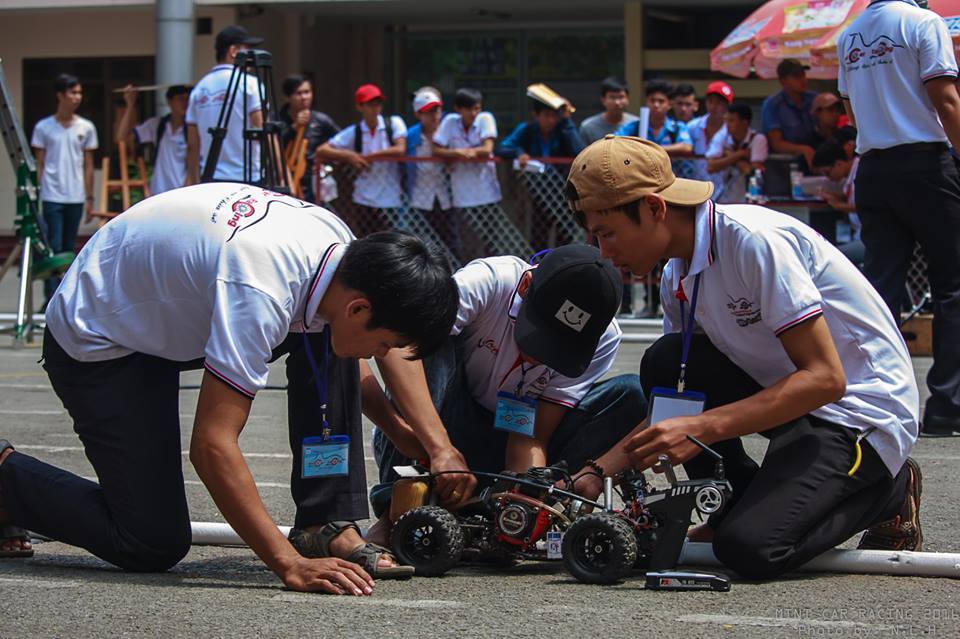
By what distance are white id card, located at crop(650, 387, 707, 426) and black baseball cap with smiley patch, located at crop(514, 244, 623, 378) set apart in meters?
0.26

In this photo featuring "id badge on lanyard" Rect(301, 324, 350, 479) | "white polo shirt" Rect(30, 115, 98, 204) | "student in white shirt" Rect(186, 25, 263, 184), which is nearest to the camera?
"id badge on lanyard" Rect(301, 324, 350, 479)

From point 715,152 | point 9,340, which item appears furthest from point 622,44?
point 9,340

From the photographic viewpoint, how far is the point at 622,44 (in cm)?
2211

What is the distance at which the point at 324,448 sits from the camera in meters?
4.13

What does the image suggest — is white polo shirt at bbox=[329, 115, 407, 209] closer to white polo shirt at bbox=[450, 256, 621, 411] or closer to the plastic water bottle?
the plastic water bottle

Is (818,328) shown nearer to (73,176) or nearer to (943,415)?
(943,415)

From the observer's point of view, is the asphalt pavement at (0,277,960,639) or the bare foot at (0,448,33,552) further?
the bare foot at (0,448,33,552)

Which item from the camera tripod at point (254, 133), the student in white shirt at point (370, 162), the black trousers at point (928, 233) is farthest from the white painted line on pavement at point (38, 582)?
the student in white shirt at point (370, 162)

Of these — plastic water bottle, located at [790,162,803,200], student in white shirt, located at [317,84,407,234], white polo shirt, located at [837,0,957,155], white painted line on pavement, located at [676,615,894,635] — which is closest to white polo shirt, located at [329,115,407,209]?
student in white shirt, located at [317,84,407,234]

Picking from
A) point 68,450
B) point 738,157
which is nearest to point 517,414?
point 68,450

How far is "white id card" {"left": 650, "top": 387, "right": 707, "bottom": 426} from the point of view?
4172mm

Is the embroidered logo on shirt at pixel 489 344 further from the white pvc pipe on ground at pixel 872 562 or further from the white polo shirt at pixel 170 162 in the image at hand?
the white polo shirt at pixel 170 162

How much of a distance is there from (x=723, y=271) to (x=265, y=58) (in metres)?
6.00

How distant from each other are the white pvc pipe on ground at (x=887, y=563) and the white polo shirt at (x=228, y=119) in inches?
241
